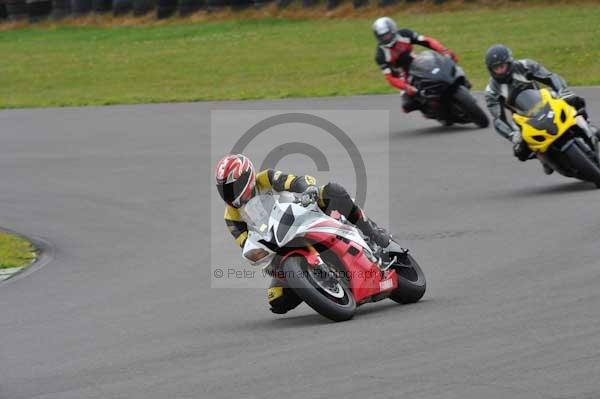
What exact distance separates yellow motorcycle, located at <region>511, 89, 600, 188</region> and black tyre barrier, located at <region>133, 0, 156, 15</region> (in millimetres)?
28281

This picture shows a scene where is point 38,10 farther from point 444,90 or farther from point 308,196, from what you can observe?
point 308,196

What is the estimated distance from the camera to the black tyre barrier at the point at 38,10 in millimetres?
41938

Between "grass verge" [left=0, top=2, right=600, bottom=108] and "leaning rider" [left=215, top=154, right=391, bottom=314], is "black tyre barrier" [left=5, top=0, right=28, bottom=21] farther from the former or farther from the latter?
"leaning rider" [left=215, top=154, right=391, bottom=314]

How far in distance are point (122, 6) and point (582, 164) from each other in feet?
97.8

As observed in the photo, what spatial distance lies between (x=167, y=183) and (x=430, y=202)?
4.16 metres

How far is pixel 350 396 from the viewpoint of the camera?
6.09 metres

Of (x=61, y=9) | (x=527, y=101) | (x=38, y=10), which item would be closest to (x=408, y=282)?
(x=527, y=101)

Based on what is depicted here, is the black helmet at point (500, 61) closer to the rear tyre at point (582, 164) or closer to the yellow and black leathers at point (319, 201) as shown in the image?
the rear tyre at point (582, 164)

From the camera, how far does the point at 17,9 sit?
42250mm

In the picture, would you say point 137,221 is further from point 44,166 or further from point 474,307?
point 474,307

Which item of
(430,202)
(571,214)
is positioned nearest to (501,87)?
(430,202)

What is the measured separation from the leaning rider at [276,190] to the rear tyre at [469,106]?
30.1 ft

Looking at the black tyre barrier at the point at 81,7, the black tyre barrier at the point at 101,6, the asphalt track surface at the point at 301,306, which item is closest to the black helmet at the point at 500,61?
the asphalt track surface at the point at 301,306

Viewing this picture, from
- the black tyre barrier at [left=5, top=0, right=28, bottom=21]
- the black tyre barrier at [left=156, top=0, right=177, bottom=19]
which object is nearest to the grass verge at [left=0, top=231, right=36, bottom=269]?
the black tyre barrier at [left=156, top=0, right=177, bottom=19]
